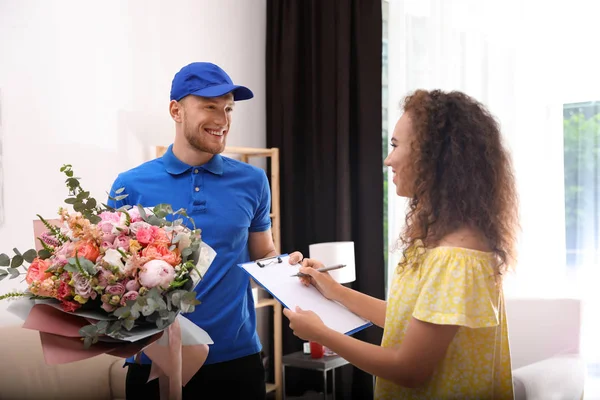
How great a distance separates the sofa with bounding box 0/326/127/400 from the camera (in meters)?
2.89

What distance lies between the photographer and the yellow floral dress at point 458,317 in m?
1.41

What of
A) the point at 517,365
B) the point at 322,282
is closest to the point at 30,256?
the point at 322,282

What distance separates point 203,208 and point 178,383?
74 centimetres

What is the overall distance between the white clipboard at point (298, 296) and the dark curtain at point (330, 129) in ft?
8.25

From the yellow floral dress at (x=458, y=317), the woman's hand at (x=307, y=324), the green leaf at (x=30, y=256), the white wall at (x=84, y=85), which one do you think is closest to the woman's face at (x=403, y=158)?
the yellow floral dress at (x=458, y=317)

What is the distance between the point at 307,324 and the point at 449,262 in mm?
426

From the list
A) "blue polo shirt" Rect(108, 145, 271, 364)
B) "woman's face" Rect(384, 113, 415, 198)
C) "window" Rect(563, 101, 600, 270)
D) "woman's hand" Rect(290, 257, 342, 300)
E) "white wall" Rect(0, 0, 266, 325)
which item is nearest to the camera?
"woman's face" Rect(384, 113, 415, 198)

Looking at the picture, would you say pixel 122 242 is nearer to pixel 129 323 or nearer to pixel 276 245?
pixel 129 323

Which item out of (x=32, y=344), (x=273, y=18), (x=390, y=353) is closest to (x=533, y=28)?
(x=273, y=18)

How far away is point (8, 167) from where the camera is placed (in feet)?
10.4

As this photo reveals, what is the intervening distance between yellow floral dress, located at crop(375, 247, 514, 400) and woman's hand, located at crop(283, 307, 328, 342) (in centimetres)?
17

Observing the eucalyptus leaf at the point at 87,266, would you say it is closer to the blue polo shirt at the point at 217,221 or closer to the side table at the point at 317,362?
the blue polo shirt at the point at 217,221

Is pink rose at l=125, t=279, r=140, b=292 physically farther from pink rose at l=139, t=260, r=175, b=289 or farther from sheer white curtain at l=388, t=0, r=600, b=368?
sheer white curtain at l=388, t=0, r=600, b=368

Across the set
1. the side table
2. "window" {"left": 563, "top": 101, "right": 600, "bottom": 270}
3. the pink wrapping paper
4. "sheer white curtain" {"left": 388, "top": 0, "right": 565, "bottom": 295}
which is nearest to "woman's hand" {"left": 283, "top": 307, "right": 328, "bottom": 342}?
the pink wrapping paper
